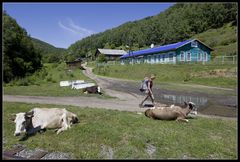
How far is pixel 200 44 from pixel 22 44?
3434 centimetres

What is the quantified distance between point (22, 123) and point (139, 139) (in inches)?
134

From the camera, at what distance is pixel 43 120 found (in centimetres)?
867

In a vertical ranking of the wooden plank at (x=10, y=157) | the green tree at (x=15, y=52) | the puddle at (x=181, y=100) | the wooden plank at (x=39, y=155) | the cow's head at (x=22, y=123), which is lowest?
the puddle at (x=181, y=100)

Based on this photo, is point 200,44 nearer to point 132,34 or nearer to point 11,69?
point 11,69

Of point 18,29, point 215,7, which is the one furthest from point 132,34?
point 18,29

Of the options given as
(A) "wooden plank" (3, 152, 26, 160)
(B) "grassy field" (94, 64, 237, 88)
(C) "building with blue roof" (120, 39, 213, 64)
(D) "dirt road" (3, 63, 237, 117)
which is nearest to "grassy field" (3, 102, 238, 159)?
(A) "wooden plank" (3, 152, 26, 160)

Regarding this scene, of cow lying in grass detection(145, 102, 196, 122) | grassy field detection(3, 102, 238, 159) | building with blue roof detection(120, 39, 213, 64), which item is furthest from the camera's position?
building with blue roof detection(120, 39, 213, 64)

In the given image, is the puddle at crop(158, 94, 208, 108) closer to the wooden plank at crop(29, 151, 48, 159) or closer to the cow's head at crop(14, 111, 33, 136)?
the cow's head at crop(14, 111, 33, 136)

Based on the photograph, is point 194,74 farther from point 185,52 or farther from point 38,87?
point 38,87

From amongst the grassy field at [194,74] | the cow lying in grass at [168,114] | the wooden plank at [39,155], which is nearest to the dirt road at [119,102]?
the cow lying in grass at [168,114]

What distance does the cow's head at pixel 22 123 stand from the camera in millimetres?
7781

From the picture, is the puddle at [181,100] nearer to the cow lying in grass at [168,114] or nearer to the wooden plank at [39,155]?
the cow lying in grass at [168,114]

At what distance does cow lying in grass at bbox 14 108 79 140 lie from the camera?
8.06 m

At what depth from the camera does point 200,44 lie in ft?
182
